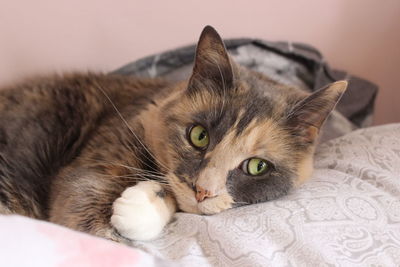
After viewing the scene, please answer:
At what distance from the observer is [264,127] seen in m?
1.11

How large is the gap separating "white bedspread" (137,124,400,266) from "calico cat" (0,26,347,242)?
0.05 m

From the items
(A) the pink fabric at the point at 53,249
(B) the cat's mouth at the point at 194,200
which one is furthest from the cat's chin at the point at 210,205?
(A) the pink fabric at the point at 53,249

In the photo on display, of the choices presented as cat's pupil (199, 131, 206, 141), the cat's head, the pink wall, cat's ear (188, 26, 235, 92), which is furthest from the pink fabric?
the pink wall

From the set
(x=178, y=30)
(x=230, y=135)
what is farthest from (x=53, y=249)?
(x=178, y=30)

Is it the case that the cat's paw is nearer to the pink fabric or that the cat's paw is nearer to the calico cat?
the calico cat

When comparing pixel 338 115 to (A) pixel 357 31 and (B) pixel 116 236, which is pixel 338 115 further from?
(B) pixel 116 236

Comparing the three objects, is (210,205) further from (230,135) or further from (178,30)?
(178,30)

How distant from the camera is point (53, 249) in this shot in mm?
720

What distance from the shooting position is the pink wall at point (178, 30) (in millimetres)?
1533

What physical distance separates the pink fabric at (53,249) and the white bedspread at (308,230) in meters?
0.21

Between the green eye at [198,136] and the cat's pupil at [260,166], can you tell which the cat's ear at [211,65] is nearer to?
the green eye at [198,136]

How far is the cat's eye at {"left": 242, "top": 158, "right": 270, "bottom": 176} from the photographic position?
3.60ft

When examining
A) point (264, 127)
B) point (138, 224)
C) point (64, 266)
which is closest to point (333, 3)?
point (264, 127)

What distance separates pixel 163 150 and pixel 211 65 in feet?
0.92
